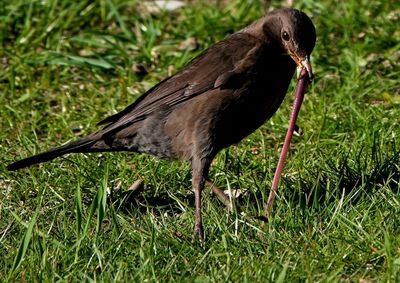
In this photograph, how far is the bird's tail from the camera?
5.92m

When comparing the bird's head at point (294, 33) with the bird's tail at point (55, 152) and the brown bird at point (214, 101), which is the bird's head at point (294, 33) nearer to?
the brown bird at point (214, 101)

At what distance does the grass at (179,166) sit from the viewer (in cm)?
473

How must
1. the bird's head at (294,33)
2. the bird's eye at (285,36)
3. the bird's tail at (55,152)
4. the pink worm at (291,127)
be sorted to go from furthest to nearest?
1. the bird's tail at (55,152)
2. the bird's eye at (285,36)
3. the bird's head at (294,33)
4. the pink worm at (291,127)

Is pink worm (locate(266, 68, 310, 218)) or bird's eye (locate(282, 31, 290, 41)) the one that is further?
bird's eye (locate(282, 31, 290, 41))

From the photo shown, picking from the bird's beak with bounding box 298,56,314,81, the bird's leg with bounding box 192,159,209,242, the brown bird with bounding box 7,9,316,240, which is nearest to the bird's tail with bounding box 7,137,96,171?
the brown bird with bounding box 7,9,316,240

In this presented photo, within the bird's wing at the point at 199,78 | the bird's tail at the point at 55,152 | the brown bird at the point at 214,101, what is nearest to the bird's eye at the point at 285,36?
the brown bird at the point at 214,101

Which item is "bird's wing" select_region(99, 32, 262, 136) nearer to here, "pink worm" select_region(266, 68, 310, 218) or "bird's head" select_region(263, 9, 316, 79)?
"bird's head" select_region(263, 9, 316, 79)

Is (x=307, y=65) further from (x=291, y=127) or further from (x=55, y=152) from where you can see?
(x=55, y=152)

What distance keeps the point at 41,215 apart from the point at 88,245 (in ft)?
2.42

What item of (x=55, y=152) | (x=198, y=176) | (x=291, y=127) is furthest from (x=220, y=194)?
(x=55, y=152)

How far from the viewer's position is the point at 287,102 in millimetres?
7293

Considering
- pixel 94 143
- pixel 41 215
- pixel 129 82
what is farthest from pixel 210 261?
pixel 129 82

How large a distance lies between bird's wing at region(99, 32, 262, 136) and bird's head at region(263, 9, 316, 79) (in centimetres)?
12

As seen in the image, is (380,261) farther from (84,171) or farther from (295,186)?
(84,171)
